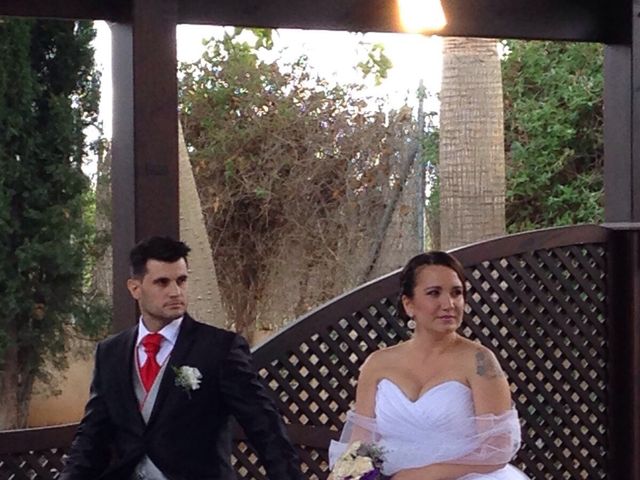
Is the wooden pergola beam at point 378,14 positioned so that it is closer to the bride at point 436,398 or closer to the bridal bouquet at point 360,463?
the bride at point 436,398

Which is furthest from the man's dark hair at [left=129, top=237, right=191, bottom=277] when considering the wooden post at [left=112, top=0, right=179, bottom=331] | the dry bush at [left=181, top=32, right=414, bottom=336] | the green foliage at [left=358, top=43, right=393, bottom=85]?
the green foliage at [left=358, top=43, right=393, bottom=85]

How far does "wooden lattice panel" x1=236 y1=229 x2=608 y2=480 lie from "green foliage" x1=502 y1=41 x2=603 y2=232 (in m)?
3.90

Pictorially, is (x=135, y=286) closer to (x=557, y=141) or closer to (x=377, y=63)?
(x=377, y=63)

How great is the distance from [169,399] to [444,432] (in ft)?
3.01

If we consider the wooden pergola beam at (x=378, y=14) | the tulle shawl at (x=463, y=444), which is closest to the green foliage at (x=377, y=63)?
the wooden pergola beam at (x=378, y=14)

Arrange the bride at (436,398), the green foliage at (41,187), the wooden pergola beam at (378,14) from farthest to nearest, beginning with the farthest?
the green foliage at (41,187) < the wooden pergola beam at (378,14) < the bride at (436,398)

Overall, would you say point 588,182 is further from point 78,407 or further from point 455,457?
point 455,457

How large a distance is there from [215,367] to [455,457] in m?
0.85

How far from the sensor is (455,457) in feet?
13.8

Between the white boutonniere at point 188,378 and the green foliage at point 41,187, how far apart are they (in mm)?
4519

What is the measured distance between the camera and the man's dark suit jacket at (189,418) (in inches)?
161

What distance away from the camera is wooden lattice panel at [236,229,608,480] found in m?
5.66

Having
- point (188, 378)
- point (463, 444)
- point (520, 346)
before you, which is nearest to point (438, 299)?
point (463, 444)

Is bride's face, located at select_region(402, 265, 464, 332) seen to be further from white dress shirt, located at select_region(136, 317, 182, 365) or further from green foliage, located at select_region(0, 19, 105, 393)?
green foliage, located at select_region(0, 19, 105, 393)
